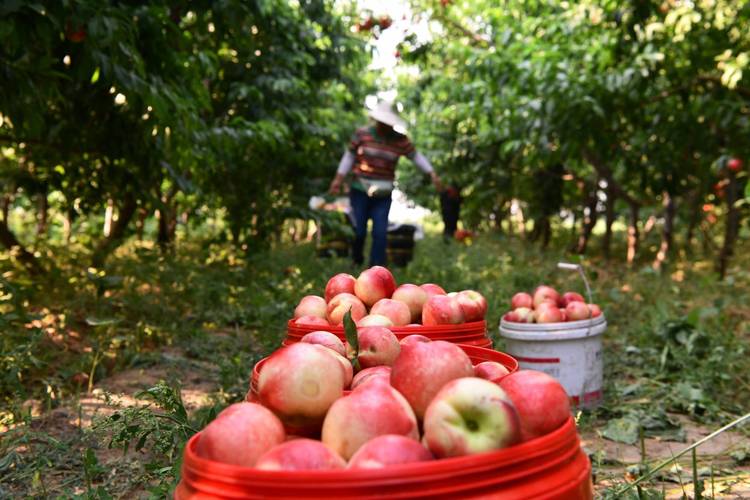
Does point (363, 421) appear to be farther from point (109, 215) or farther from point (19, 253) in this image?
point (109, 215)

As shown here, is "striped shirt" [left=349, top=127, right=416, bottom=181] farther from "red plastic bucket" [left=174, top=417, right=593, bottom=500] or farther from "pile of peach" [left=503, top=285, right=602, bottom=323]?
"red plastic bucket" [left=174, top=417, right=593, bottom=500]

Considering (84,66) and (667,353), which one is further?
(667,353)

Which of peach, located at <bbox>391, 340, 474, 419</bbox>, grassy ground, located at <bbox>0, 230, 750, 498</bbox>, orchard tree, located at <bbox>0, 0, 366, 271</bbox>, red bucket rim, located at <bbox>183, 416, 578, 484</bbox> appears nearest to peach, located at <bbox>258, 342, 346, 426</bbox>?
peach, located at <bbox>391, 340, 474, 419</bbox>

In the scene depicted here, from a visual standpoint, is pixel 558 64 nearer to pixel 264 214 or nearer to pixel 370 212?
pixel 370 212

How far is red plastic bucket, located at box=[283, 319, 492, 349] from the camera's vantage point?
2.05 m

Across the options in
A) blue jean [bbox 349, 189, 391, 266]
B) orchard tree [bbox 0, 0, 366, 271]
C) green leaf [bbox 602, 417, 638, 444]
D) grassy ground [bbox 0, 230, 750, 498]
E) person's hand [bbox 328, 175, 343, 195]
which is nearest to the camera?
grassy ground [bbox 0, 230, 750, 498]

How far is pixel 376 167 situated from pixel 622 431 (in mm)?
3539

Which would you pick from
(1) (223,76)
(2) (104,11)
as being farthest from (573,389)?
(1) (223,76)

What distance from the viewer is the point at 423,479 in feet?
3.20

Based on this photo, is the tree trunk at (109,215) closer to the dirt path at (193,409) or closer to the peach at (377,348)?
the dirt path at (193,409)

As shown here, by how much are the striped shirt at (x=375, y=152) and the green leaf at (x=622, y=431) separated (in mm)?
3409

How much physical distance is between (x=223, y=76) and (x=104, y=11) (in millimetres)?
5207

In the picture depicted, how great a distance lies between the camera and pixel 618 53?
19.4ft

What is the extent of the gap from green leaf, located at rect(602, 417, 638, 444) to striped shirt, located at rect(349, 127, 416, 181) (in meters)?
3.41
